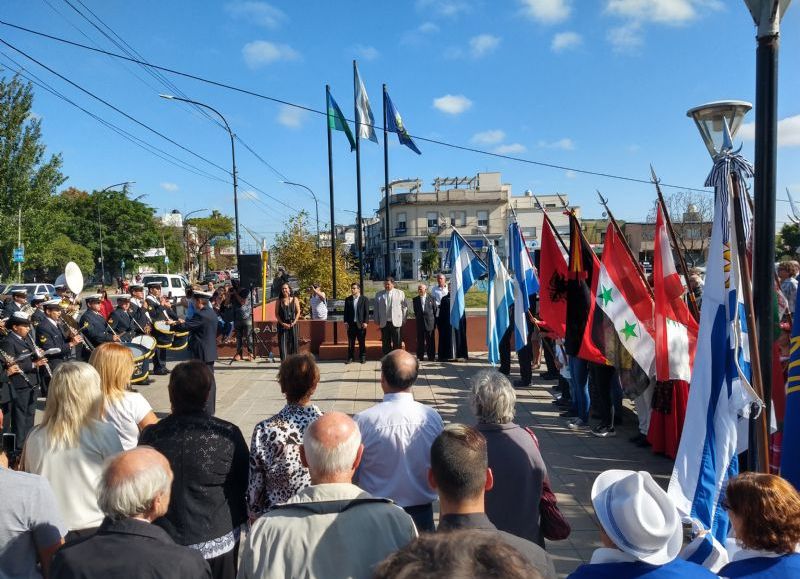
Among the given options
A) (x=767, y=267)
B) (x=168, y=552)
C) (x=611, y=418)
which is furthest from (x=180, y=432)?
(x=611, y=418)

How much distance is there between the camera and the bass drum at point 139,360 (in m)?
9.95

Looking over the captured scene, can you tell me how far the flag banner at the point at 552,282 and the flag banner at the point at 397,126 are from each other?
10.4 metres

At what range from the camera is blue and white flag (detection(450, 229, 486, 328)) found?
476 inches

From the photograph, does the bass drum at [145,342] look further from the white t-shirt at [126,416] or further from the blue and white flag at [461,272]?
the white t-shirt at [126,416]

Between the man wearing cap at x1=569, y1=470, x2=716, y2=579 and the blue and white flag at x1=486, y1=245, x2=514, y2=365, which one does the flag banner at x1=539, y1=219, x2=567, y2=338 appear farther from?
the man wearing cap at x1=569, y1=470, x2=716, y2=579

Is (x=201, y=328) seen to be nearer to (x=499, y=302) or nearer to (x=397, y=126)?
(x=499, y=302)

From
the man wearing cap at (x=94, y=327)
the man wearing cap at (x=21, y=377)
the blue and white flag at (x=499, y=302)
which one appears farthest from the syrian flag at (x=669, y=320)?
the man wearing cap at (x=94, y=327)

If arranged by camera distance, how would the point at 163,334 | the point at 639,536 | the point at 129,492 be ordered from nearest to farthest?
the point at 639,536
the point at 129,492
the point at 163,334

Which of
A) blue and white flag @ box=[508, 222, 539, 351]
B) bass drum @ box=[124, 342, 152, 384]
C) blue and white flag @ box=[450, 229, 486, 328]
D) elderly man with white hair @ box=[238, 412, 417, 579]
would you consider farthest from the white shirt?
blue and white flag @ box=[450, 229, 486, 328]

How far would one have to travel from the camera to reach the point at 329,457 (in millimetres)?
2340

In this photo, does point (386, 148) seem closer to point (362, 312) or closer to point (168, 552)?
point (362, 312)

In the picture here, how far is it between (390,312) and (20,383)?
700cm

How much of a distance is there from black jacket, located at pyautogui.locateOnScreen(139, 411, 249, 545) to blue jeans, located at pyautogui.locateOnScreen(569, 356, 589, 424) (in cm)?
565

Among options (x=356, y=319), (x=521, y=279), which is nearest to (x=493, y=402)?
(x=521, y=279)
